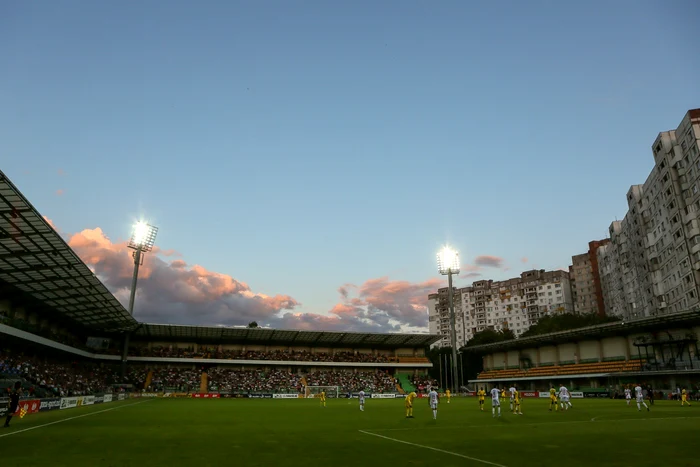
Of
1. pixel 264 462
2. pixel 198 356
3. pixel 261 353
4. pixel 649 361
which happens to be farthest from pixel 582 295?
pixel 264 462

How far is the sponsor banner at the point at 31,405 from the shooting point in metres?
30.5

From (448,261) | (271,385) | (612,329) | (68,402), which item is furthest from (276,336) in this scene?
(612,329)

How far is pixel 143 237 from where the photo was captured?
259ft

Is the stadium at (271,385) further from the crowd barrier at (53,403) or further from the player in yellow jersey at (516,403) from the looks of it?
the player in yellow jersey at (516,403)

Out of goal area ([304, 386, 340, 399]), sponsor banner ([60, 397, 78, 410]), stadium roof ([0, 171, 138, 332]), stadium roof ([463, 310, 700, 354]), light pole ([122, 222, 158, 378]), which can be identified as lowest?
goal area ([304, 386, 340, 399])

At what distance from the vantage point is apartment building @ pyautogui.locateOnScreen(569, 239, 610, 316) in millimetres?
156625

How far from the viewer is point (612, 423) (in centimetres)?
2409

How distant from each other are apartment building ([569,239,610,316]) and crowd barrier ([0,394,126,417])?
14863 centimetres

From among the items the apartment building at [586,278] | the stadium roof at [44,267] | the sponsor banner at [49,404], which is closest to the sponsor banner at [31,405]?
the sponsor banner at [49,404]

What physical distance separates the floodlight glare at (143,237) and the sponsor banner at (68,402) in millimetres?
37716

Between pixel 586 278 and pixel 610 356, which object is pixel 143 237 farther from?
pixel 586 278

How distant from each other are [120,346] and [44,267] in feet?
152

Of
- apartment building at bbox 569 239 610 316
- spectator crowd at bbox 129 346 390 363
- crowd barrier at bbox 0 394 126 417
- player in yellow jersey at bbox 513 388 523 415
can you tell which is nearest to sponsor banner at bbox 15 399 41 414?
crowd barrier at bbox 0 394 126 417

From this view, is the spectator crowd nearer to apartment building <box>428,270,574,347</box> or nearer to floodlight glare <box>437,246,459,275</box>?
floodlight glare <box>437,246,459,275</box>
